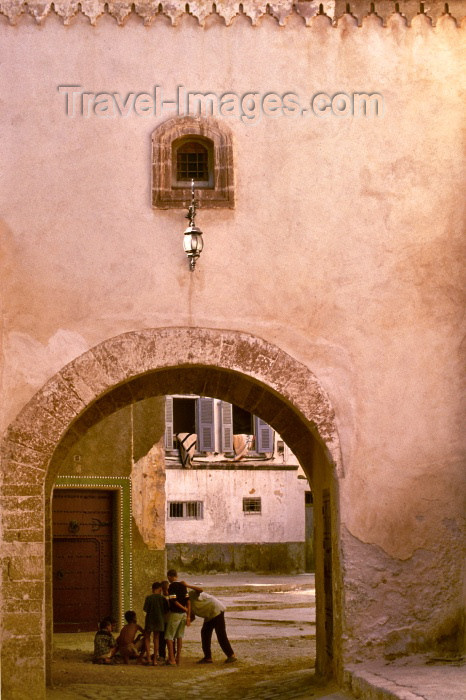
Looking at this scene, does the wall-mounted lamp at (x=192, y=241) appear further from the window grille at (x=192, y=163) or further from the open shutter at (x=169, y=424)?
the open shutter at (x=169, y=424)

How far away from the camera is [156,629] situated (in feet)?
38.1

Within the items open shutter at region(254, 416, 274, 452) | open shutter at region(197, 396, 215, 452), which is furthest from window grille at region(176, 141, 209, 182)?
open shutter at region(254, 416, 274, 452)

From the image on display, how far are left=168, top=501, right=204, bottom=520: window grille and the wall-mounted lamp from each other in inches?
888

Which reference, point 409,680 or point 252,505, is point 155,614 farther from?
point 252,505

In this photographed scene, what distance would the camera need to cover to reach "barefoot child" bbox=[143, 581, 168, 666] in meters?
11.6

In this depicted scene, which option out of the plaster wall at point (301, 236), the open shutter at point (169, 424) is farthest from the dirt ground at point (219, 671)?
the open shutter at point (169, 424)

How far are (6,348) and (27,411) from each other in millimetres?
510

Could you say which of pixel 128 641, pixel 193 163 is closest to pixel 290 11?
pixel 193 163

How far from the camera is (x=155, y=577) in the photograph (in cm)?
1484

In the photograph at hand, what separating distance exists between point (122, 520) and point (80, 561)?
79cm

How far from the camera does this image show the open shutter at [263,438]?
31250mm

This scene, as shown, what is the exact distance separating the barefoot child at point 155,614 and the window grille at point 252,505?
19.0 m

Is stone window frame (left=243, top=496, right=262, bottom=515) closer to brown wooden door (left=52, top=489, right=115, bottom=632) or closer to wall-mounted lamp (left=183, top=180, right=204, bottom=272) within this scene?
brown wooden door (left=52, top=489, right=115, bottom=632)

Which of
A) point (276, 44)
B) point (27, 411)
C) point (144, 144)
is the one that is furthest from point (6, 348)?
point (276, 44)
